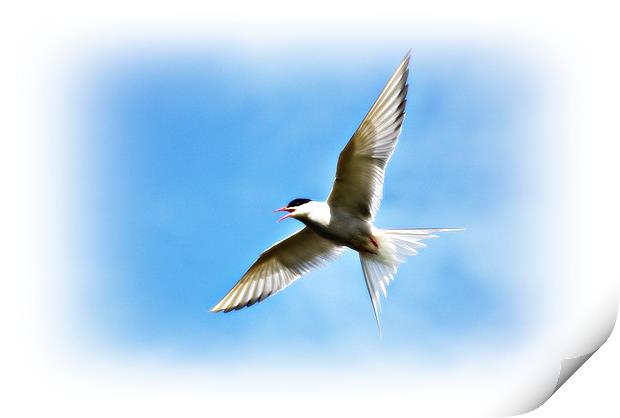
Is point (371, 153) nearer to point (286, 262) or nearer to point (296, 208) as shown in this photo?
point (296, 208)

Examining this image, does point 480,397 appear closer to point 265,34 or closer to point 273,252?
point 273,252

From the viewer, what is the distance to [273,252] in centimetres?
147

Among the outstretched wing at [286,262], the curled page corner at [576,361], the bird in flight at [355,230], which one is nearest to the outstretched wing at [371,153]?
the bird in flight at [355,230]

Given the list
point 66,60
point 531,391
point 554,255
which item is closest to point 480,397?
point 531,391

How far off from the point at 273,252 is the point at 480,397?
51 centimetres

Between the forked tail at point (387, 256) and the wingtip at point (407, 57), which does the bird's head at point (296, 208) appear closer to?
the forked tail at point (387, 256)

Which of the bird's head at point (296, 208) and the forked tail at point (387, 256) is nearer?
the forked tail at point (387, 256)

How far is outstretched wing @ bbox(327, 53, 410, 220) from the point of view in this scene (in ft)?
3.86

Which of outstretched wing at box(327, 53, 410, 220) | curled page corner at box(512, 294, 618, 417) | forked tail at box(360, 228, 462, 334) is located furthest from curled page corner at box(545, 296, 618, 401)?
outstretched wing at box(327, 53, 410, 220)

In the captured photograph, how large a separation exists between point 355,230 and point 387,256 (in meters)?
0.08

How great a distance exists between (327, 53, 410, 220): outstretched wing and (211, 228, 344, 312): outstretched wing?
0.13 meters

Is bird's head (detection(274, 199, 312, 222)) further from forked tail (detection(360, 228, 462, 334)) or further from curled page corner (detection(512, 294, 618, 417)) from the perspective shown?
curled page corner (detection(512, 294, 618, 417))

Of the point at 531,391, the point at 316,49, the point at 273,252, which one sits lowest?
the point at 531,391

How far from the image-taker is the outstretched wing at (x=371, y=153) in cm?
118
